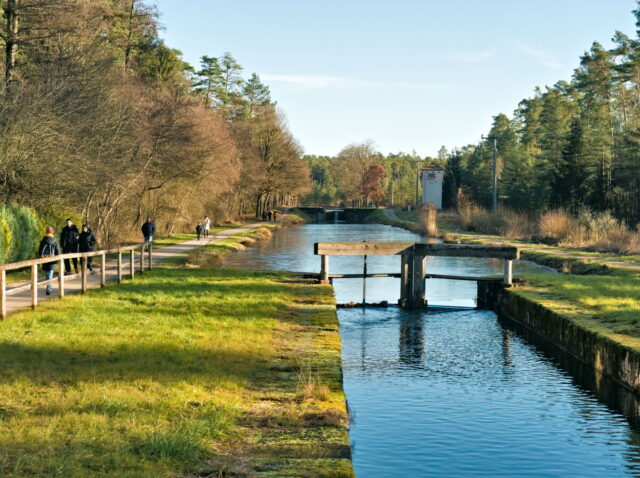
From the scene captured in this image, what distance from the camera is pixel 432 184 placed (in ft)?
378

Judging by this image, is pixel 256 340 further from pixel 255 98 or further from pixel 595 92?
pixel 255 98

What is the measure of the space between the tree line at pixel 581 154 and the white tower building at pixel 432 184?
2.36 m

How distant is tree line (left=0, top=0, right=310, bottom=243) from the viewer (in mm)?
25688

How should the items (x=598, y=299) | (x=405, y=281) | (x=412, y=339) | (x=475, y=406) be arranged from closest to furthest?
(x=475, y=406) < (x=412, y=339) < (x=598, y=299) < (x=405, y=281)

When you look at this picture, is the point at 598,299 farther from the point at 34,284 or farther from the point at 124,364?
the point at 34,284

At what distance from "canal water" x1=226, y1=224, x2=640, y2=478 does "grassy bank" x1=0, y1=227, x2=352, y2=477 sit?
111cm

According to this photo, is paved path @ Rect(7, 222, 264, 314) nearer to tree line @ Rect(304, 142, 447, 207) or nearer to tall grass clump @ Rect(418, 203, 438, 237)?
tall grass clump @ Rect(418, 203, 438, 237)

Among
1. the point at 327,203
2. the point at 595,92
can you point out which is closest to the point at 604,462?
the point at 595,92

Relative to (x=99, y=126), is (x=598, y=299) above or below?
below

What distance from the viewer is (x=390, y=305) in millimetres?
26797

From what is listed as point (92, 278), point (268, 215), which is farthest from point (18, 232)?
point (268, 215)

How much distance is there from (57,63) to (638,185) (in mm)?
39810

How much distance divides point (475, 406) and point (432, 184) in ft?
340

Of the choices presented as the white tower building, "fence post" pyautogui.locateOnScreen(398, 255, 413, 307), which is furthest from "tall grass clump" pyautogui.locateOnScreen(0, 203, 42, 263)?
the white tower building
